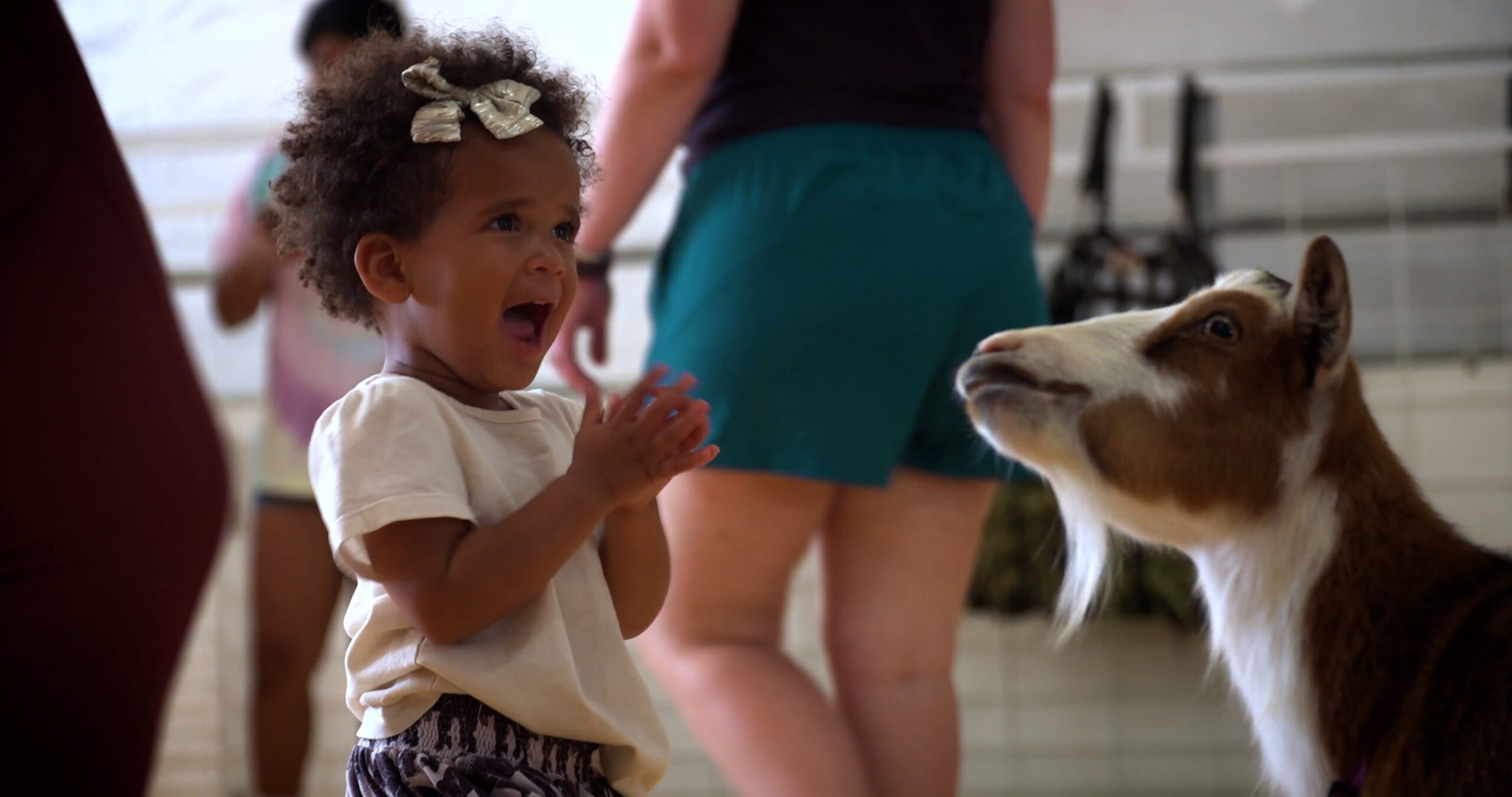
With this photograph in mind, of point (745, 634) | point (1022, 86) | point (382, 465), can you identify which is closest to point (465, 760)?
point (382, 465)

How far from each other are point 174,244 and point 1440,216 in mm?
2738

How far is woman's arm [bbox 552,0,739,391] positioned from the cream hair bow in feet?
1.04

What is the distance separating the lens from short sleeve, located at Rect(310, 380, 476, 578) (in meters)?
0.74

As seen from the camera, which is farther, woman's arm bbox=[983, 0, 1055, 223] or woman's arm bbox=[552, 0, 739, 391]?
woman's arm bbox=[983, 0, 1055, 223]

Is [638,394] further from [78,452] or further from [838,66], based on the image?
[838,66]

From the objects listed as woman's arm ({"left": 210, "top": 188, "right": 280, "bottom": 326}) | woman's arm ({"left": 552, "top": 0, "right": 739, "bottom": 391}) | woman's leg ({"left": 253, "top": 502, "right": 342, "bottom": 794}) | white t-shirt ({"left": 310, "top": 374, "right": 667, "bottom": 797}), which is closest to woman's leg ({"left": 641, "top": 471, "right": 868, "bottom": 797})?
woman's arm ({"left": 552, "top": 0, "right": 739, "bottom": 391})

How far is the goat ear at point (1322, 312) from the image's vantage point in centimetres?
93

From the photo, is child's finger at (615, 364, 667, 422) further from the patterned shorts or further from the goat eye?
the goat eye

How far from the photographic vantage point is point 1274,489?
0.97 m

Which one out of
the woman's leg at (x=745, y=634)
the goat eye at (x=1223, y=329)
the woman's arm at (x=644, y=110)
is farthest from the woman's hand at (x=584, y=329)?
the goat eye at (x=1223, y=329)

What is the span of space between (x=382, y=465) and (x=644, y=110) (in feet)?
1.81

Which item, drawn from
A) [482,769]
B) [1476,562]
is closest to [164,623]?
[482,769]

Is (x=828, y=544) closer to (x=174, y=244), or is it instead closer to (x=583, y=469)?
(x=583, y=469)

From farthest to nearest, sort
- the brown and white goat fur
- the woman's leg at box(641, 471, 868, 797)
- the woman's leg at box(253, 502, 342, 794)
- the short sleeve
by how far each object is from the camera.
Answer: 1. the woman's leg at box(253, 502, 342, 794)
2. the woman's leg at box(641, 471, 868, 797)
3. the brown and white goat fur
4. the short sleeve
